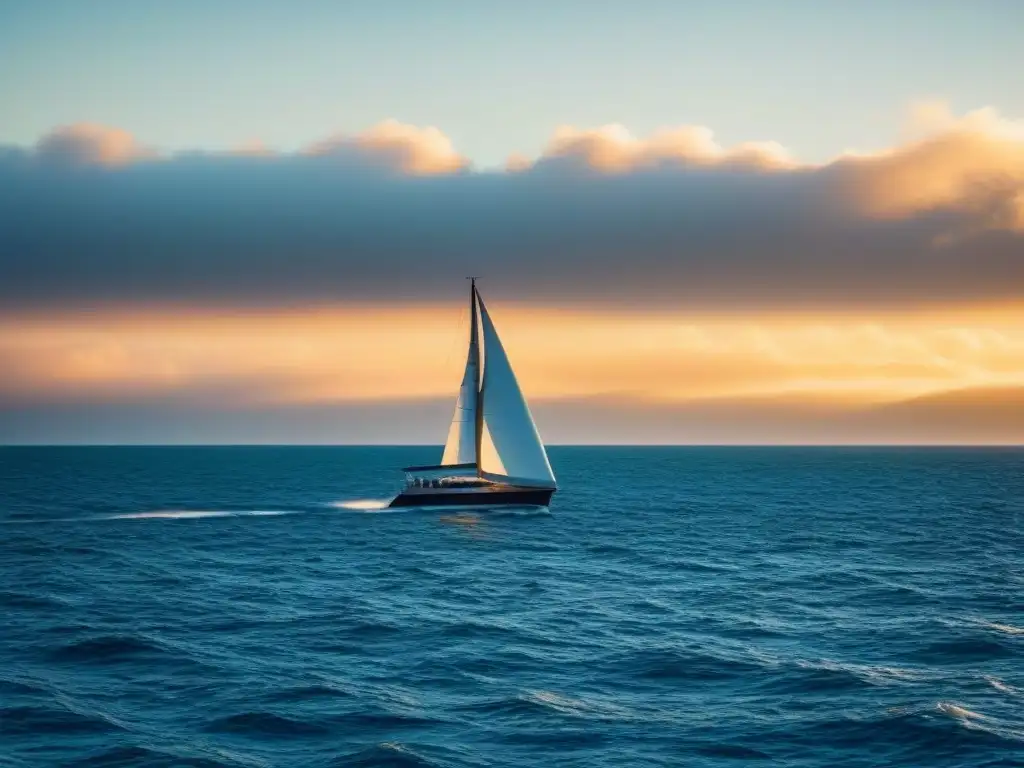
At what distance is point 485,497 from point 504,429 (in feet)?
19.3

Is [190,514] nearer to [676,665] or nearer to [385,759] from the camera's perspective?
[676,665]

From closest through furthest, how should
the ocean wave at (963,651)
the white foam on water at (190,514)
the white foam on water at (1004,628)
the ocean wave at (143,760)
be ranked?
the ocean wave at (143,760) < the ocean wave at (963,651) < the white foam on water at (1004,628) < the white foam on water at (190,514)

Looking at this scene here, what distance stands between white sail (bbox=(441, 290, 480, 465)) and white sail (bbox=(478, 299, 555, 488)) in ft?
2.83

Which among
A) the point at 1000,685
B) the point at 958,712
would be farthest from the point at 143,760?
the point at 1000,685

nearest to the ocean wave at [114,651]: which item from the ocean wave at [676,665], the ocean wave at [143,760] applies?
the ocean wave at [143,760]

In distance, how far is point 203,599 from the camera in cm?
4422

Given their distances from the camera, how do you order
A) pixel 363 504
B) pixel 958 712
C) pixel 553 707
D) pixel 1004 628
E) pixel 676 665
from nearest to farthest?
1. pixel 958 712
2. pixel 553 707
3. pixel 676 665
4. pixel 1004 628
5. pixel 363 504

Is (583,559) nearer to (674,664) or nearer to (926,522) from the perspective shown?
(674,664)

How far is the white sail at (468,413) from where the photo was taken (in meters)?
83.1

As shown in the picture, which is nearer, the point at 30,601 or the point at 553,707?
the point at 553,707

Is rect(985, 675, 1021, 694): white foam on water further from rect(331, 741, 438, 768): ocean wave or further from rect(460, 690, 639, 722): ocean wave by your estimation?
rect(331, 741, 438, 768): ocean wave

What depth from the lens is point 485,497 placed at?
81.2 m

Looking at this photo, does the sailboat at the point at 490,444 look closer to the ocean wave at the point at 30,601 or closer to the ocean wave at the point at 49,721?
the ocean wave at the point at 30,601

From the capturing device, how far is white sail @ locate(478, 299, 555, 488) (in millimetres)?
81625
